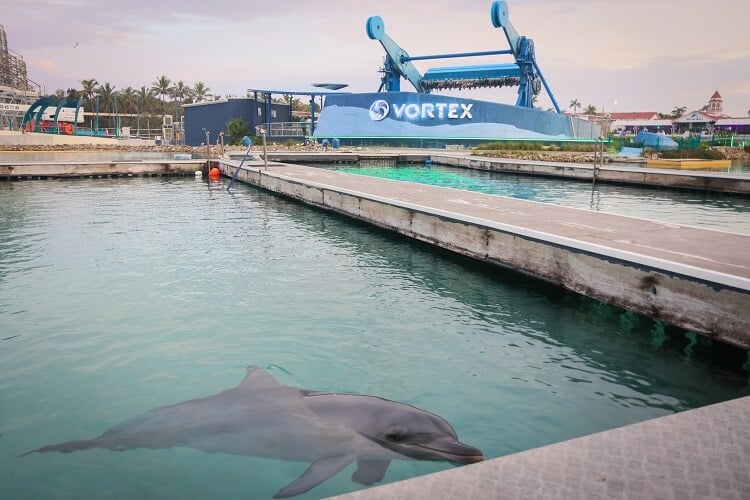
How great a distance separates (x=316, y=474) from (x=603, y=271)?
235 inches

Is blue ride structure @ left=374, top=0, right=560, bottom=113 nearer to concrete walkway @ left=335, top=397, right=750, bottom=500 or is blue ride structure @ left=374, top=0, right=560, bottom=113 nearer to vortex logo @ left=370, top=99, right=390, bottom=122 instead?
vortex logo @ left=370, top=99, right=390, bottom=122

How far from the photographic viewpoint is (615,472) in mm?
2541

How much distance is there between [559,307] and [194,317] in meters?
5.48

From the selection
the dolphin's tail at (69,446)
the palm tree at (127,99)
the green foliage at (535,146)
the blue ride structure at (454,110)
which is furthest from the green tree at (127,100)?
the dolphin's tail at (69,446)

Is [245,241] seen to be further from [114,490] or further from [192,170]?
[192,170]

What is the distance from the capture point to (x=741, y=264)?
7.49 m

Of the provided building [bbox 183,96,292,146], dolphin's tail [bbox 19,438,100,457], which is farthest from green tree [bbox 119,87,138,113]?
dolphin's tail [bbox 19,438,100,457]

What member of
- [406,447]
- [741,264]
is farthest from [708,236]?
[406,447]

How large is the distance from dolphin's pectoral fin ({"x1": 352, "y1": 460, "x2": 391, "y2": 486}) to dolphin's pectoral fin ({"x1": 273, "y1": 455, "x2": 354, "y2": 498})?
0.09 m

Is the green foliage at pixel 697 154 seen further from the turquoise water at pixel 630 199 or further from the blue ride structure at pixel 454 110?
the blue ride structure at pixel 454 110

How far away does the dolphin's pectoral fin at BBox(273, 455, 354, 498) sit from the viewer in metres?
3.68

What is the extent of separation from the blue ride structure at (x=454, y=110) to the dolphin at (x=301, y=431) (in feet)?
164

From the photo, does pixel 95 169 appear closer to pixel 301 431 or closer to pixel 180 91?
pixel 301 431

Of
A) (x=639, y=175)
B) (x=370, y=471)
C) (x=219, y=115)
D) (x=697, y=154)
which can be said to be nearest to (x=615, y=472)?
(x=370, y=471)
